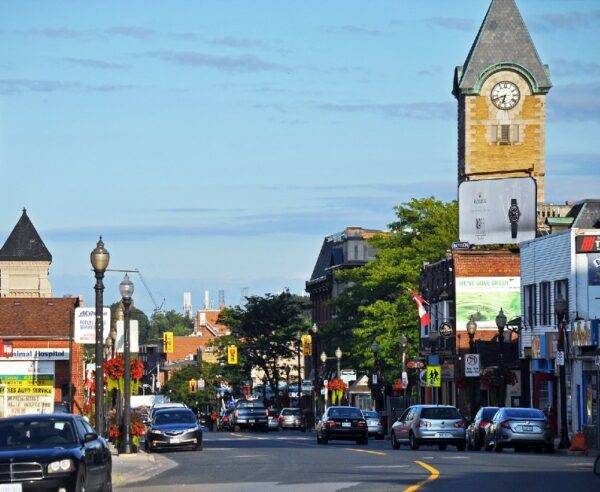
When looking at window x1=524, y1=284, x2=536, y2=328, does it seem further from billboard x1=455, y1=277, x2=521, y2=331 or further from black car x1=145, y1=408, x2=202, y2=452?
black car x1=145, y1=408, x2=202, y2=452

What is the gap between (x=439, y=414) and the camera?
48.6m

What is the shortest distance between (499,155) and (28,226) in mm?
59448

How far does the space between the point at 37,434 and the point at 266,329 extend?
106493 millimetres

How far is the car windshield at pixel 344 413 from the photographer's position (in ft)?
191

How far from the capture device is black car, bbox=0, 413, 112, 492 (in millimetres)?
20734

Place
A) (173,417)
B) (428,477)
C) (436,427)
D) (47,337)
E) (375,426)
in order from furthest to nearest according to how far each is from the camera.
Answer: (47,337) → (375,426) → (173,417) → (436,427) → (428,477)

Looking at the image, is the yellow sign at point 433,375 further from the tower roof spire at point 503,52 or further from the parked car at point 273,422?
the tower roof spire at point 503,52

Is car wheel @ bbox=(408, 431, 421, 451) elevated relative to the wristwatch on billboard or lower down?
lower down

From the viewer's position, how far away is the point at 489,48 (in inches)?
4353

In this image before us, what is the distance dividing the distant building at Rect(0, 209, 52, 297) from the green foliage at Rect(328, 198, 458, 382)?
186 ft

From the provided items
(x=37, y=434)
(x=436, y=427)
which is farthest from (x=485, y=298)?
(x=37, y=434)

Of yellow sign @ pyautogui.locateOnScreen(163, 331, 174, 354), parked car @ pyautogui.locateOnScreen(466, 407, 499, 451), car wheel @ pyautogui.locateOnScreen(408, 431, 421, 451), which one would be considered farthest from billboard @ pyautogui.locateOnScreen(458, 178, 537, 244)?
car wheel @ pyautogui.locateOnScreen(408, 431, 421, 451)

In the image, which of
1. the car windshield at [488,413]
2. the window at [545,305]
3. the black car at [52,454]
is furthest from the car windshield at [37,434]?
the window at [545,305]

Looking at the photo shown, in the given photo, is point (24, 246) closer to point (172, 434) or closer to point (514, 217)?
point (514, 217)
